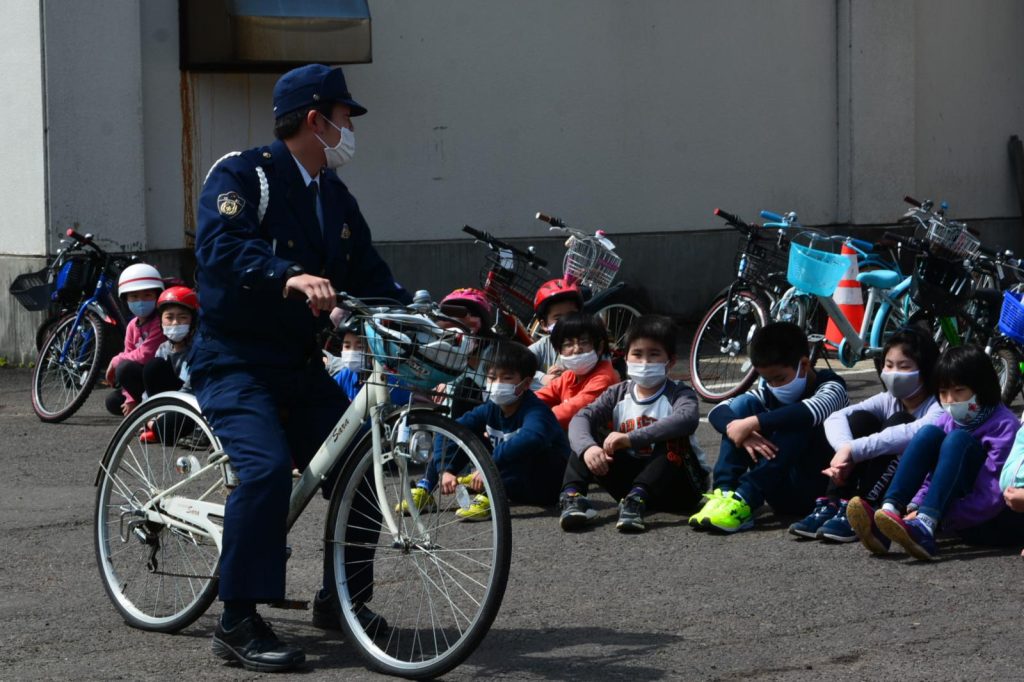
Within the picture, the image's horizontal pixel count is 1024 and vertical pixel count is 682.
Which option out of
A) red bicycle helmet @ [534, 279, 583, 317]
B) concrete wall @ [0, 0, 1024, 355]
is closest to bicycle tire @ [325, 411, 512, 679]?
red bicycle helmet @ [534, 279, 583, 317]

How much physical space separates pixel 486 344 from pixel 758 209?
11.6 meters

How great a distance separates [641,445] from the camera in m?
6.93

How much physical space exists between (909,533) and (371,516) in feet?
7.21

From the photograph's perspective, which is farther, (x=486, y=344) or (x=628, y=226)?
(x=628, y=226)

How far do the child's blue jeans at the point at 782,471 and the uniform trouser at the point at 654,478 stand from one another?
0.16m

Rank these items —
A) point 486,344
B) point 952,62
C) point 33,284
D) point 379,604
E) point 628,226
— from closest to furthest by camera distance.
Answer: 1. point 486,344
2. point 379,604
3. point 33,284
4. point 628,226
5. point 952,62

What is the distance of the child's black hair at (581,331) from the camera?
26.0 feet

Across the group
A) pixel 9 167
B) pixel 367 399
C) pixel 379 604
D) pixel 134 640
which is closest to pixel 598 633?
pixel 379 604

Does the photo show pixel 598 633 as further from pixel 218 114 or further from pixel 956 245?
pixel 218 114

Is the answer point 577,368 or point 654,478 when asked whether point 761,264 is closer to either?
point 577,368

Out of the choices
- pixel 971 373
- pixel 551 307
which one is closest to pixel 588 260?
pixel 551 307

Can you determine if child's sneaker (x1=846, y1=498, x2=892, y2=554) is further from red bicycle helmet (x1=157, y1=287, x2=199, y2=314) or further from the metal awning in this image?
the metal awning

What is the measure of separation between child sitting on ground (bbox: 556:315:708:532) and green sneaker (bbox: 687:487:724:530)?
0.18 m

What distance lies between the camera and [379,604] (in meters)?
5.12
